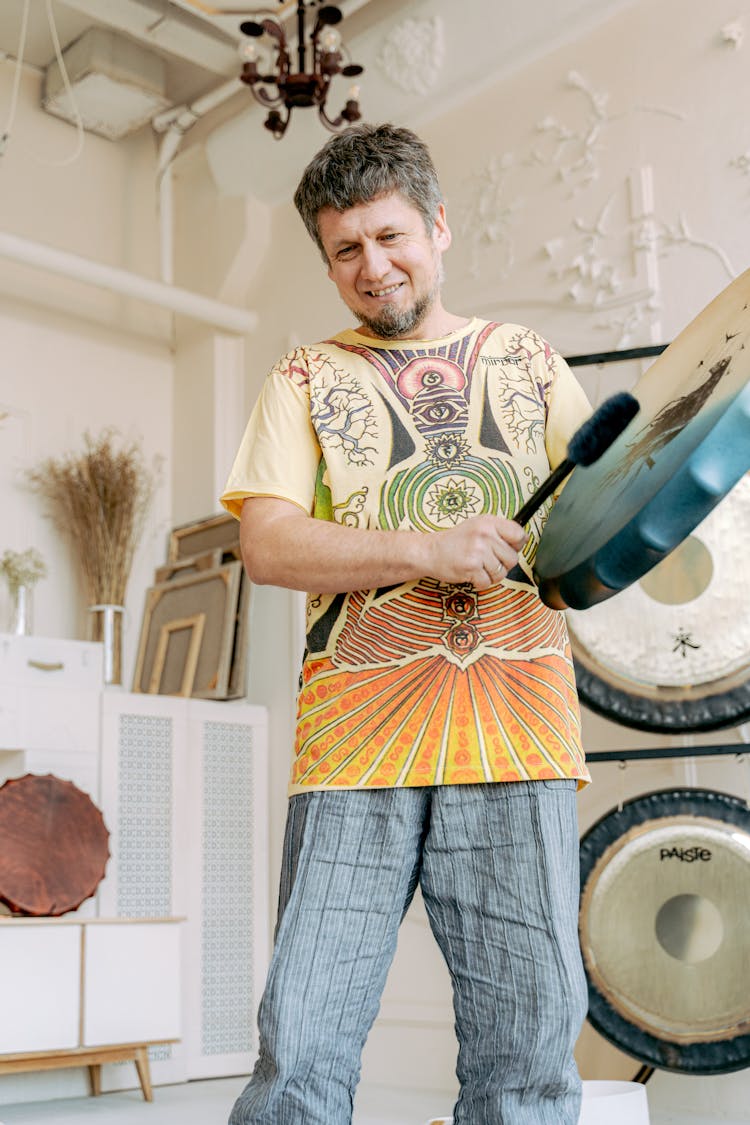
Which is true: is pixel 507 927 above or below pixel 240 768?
below

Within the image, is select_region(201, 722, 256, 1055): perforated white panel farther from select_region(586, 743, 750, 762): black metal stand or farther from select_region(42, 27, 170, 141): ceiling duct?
select_region(42, 27, 170, 141): ceiling duct

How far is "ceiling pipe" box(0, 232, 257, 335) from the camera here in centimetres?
438

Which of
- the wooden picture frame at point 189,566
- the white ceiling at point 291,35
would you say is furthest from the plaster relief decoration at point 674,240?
the wooden picture frame at point 189,566

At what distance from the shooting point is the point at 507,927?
1188 mm

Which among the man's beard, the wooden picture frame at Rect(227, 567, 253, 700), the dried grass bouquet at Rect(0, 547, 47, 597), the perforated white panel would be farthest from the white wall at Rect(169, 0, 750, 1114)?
the man's beard

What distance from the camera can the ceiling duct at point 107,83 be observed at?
4691 millimetres

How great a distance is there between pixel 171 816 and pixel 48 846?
48 centimetres

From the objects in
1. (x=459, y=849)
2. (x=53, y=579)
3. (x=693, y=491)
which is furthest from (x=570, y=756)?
(x=53, y=579)

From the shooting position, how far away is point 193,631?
4.54m

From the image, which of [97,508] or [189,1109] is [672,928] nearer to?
[189,1109]

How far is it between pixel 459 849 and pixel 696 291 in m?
2.59

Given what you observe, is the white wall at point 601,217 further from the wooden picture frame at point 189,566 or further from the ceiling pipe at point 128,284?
the ceiling pipe at point 128,284

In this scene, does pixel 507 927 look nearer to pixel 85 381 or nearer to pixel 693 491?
pixel 693 491

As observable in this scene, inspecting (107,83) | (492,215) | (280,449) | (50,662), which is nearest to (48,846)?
(50,662)
